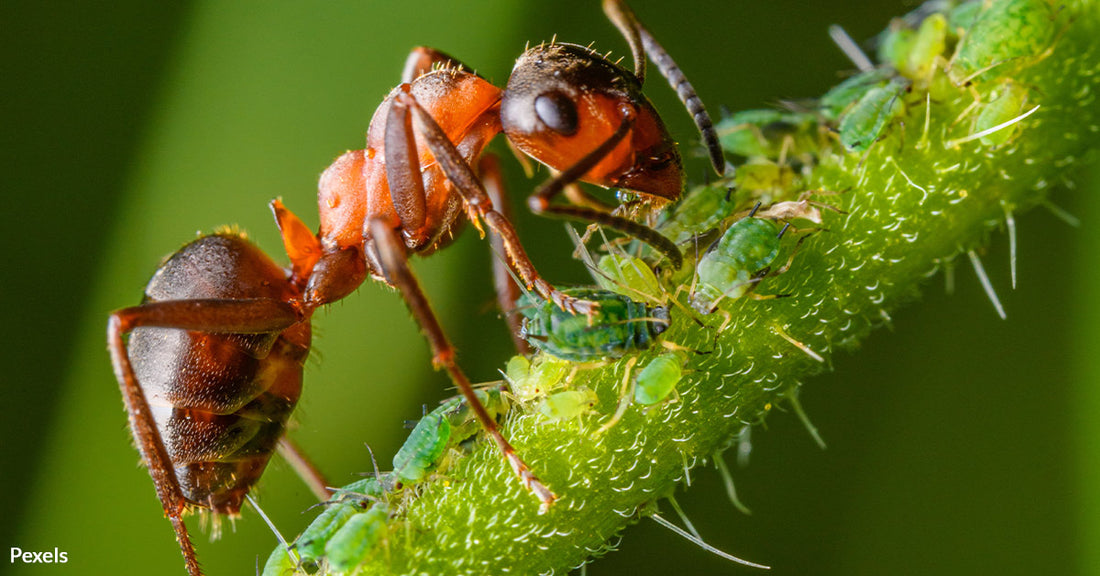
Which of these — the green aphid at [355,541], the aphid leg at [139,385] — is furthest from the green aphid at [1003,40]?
the aphid leg at [139,385]

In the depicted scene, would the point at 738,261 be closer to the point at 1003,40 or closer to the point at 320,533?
the point at 1003,40

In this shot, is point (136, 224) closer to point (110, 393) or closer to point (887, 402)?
point (110, 393)

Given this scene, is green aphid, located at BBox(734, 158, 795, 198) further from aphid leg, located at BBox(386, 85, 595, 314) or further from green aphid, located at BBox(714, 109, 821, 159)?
aphid leg, located at BBox(386, 85, 595, 314)

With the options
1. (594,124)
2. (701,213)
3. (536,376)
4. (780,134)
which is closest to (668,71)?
(594,124)

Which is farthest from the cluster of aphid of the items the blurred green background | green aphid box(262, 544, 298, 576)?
the blurred green background

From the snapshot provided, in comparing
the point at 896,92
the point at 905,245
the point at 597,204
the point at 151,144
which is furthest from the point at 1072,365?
the point at 151,144

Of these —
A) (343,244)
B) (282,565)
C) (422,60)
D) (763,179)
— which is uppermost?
(422,60)
